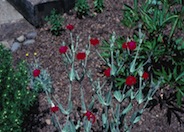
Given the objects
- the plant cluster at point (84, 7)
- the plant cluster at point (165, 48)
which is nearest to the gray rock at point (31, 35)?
the plant cluster at point (84, 7)

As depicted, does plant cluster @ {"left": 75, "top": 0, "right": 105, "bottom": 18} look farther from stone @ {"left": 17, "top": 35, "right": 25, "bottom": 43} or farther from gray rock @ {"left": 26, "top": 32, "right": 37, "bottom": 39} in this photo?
stone @ {"left": 17, "top": 35, "right": 25, "bottom": 43}

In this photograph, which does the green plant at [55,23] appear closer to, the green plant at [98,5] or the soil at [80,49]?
the soil at [80,49]

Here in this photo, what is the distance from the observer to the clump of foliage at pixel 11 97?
3.12m

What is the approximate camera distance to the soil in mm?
3740

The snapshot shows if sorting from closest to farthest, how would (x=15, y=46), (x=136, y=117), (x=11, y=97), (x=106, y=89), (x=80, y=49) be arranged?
(x=136, y=117) → (x=11, y=97) → (x=106, y=89) → (x=80, y=49) → (x=15, y=46)

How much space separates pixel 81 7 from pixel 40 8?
0.53 metres

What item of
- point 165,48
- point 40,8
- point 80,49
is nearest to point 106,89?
point 80,49

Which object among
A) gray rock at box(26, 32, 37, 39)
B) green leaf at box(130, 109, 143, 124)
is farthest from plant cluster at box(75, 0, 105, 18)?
green leaf at box(130, 109, 143, 124)

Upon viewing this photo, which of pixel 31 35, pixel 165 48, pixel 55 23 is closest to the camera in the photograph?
pixel 165 48

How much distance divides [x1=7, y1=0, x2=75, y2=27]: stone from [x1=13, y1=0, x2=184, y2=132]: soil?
10 cm

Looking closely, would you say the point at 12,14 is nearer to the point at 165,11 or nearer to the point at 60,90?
the point at 60,90

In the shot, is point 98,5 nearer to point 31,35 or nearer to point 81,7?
point 81,7

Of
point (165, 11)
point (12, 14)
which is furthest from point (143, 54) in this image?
point (12, 14)

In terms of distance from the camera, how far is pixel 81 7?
473 cm
